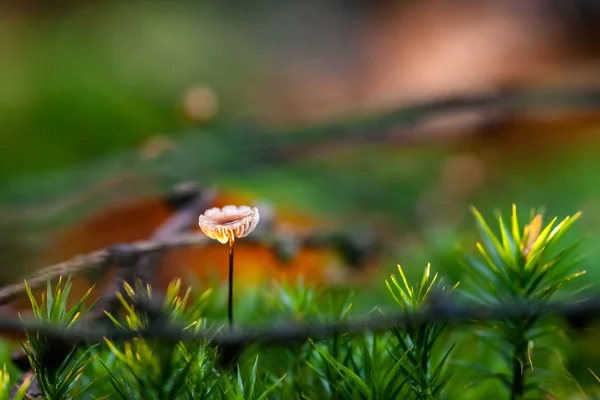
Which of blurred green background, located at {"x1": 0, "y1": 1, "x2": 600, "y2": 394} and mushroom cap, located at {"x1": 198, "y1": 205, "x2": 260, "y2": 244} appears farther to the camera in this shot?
blurred green background, located at {"x1": 0, "y1": 1, "x2": 600, "y2": 394}

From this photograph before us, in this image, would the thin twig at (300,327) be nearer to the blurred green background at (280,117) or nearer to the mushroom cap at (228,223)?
the mushroom cap at (228,223)

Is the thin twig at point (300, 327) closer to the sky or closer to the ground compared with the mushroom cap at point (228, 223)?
closer to the ground

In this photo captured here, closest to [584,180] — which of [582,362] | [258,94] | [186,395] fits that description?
[582,362]

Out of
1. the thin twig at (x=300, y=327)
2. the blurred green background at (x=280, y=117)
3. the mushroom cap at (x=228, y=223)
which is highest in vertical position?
the blurred green background at (x=280, y=117)

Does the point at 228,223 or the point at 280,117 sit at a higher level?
the point at 280,117

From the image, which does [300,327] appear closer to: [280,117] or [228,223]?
[228,223]

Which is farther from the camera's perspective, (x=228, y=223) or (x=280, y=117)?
(x=280, y=117)

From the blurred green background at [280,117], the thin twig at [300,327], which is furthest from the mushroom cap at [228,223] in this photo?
the blurred green background at [280,117]

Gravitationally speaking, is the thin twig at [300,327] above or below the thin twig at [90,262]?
below

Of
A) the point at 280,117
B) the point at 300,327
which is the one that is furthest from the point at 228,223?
the point at 280,117

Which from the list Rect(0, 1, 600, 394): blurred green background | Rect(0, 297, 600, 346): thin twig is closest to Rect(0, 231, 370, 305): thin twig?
Rect(0, 297, 600, 346): thin twig

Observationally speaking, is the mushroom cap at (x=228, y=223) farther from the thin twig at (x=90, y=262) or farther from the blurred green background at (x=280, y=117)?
the blurred green background at (x=280, y=117)

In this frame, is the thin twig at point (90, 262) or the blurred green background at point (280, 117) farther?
the blurred green background at point (280, 117)

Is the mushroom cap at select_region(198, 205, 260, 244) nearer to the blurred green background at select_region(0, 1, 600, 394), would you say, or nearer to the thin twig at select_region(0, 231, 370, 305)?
the thin twig at select_region(0, 231, 370, 305)
